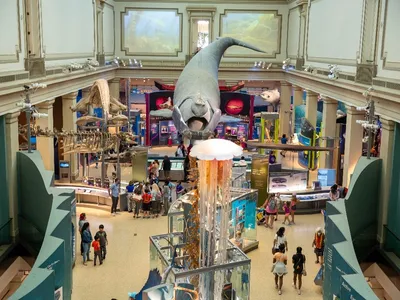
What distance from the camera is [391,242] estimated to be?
12203mm

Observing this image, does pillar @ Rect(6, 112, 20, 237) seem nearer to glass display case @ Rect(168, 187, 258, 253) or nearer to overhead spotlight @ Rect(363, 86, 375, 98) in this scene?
glass display case @ Rect(168, 187, 258, 253)

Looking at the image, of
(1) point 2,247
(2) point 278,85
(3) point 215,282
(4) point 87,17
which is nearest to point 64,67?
(4) point 87,17

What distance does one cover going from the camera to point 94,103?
62.7 feet

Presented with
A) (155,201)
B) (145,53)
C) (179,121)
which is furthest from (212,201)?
(145,53)

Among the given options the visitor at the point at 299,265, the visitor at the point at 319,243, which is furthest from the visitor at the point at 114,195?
the visitor at the point at 299,265

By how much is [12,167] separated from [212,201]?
6673 mm

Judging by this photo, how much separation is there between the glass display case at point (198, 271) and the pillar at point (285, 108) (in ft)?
66.0

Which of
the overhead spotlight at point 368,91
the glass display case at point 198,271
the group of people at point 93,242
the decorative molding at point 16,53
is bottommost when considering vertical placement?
the group of people at point 93,242

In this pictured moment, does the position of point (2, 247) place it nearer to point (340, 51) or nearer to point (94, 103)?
point (94, 103)

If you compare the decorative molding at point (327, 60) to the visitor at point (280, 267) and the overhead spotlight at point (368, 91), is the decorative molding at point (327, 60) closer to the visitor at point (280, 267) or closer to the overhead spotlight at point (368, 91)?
the overhead spotlight at point (368, 91)

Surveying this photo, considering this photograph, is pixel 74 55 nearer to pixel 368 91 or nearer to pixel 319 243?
pixel 368 91

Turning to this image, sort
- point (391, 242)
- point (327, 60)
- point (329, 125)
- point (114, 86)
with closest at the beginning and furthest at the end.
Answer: point (391, 242) < point (327, 60) < point (329, 125) < point (114, 86)

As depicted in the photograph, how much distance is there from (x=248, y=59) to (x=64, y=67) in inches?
542

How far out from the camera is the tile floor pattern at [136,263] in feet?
35.3
